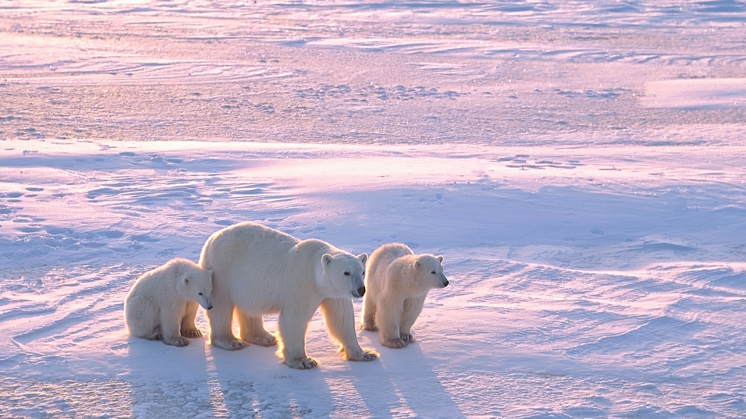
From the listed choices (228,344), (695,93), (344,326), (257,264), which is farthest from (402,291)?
(695,93)

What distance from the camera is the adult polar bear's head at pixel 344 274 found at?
3.99 meters

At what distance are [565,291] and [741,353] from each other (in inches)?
46.6

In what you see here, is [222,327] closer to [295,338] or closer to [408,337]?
[295,338]

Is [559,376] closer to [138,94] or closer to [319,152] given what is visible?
A: [319,152]

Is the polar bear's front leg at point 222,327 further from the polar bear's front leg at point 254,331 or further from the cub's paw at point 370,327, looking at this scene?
the cub's paw at point 370,327

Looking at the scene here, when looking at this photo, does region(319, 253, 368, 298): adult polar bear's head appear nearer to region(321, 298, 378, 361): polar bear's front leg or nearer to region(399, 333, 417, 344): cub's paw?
region(321, 298, 378, 361): polar bear's front leg

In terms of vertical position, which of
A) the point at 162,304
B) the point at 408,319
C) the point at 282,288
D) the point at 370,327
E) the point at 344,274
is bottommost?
the point at 370,327

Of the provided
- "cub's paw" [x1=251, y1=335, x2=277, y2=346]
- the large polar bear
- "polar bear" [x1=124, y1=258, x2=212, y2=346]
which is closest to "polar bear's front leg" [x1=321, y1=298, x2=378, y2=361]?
the large polar bear

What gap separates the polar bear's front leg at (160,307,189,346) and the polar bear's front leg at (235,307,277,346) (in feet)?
1.09

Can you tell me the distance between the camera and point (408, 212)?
6973 mm

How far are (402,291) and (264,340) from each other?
0.78 m

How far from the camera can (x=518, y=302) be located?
5145 mm

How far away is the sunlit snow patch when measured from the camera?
12320mm

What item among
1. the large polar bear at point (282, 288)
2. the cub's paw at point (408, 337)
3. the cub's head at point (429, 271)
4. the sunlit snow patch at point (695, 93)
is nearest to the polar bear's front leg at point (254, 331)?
the large polar bear at point (282, 288)
